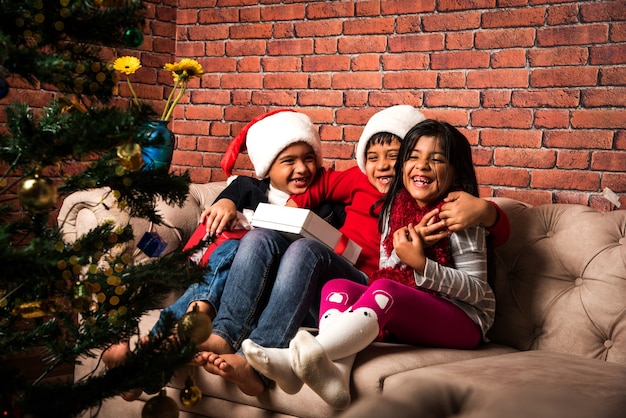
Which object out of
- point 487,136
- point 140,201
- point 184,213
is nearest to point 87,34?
point 140,201

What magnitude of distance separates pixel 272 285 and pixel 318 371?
0.52 metres

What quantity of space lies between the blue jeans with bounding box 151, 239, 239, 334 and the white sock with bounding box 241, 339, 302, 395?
17.2 inches

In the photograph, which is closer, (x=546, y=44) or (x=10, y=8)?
(x=10, y=8)

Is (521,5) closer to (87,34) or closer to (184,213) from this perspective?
(184,213)

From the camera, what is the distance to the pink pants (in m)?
1.68

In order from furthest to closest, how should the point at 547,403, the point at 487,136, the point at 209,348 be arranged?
the point at 487,136
the point at 209,348
the point at 547,403

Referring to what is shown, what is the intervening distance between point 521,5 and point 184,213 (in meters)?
1.47

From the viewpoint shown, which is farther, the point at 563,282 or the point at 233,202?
the point at 233,202

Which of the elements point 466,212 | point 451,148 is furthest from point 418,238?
point 451,148

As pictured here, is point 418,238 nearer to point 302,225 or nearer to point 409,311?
point 409,311

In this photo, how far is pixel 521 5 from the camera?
2410mm

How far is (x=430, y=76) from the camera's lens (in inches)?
103

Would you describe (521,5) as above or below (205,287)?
above

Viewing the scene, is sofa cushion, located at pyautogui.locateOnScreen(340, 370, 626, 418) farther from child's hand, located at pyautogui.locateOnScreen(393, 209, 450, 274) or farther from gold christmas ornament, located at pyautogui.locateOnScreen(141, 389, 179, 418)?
child's hand, located at pyautogui.locateOnScreen(393, 209, 450, 274)
